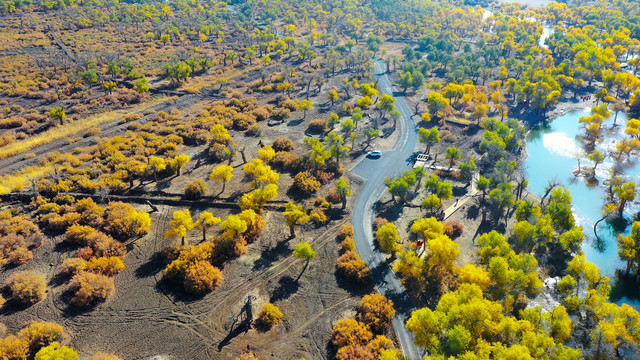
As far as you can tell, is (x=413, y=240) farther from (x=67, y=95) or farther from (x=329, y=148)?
(x=67, y=95)

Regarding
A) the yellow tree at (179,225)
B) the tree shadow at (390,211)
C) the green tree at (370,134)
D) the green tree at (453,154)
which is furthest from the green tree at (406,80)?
the yellow tree at (179,225)

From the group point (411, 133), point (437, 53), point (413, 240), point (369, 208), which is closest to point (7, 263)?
point (369, 208)

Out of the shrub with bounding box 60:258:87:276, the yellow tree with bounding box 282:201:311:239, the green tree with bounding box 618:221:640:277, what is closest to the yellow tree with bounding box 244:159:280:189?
the yellow tree with bounding box 282:201:311:239

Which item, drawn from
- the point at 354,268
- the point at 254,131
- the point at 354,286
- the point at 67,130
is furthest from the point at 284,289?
the point at 67,130

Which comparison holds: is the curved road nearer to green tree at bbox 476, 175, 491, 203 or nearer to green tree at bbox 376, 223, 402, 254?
green tree at bbox 376, 223, 402, 254

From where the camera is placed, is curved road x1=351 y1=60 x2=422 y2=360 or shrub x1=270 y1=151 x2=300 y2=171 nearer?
curved road x1=351 y1=60 x2=422 y2=360

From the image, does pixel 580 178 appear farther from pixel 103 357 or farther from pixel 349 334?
pixel 103 357

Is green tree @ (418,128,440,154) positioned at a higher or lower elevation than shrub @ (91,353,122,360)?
higher
